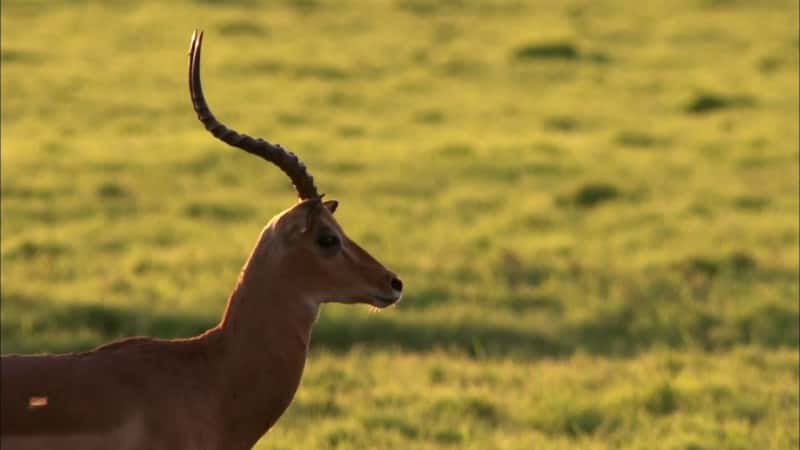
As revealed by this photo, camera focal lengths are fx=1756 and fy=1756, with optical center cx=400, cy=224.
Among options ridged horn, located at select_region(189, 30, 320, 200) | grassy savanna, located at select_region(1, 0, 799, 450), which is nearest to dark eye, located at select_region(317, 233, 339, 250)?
ridged horn, located at select_region(189, 30, 320, 200)

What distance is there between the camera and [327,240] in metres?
5.62

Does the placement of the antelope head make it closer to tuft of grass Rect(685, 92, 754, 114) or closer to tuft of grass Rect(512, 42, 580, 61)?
tuft of grass Rect(685, 92, 754, 114)

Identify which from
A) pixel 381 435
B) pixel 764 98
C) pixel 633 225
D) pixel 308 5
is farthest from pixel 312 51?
pixel 381 435

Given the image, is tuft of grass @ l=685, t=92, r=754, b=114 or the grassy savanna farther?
tuft of grass @ l=685, t=92, r=754, b=114

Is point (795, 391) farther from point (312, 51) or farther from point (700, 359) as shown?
point (312, 51)

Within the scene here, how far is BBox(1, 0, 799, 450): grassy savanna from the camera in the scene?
9781mm

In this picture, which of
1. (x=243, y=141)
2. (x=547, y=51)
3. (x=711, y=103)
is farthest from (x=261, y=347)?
(x=547, y=51)

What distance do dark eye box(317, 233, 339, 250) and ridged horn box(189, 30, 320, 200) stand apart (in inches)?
6.0

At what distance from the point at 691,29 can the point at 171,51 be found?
773 centimetres

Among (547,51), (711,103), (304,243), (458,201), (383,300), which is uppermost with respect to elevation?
(304,243)

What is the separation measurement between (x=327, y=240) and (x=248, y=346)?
421 millimetres

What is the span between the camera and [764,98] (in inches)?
810

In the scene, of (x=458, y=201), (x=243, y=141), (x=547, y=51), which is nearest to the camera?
(x=243, y=141)

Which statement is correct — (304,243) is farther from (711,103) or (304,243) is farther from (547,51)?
(547,51)
